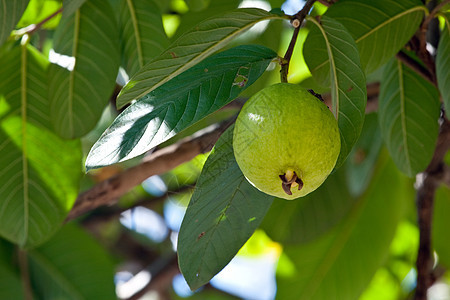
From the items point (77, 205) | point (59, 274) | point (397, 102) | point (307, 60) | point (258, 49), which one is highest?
point (258, 49)

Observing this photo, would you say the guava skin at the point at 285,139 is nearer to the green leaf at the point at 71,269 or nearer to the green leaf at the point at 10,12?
the green leaf at the point at 10,12

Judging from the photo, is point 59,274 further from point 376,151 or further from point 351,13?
point 351,13

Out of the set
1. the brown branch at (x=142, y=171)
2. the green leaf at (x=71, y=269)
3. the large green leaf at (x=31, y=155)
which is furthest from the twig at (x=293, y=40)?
the green leaf at (x=71, y=269)

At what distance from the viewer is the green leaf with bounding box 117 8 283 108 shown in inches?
34.8

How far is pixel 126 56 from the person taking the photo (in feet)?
4.29

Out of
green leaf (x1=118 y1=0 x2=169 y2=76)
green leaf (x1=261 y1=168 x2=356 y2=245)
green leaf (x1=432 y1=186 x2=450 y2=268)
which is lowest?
green leaf (x1=432 y1=186 x2=450 y2=268)

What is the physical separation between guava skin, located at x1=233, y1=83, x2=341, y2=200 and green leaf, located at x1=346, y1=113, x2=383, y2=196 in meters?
1.04

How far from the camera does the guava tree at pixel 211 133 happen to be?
0.90 metres

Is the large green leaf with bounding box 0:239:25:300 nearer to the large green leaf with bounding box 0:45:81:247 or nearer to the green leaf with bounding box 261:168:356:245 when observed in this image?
the large green leaf with bounding box 0:45:81:247

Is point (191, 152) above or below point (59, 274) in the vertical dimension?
above

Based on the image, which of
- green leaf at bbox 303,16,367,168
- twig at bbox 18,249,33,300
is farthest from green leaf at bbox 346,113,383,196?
twig at bbox 18,249,33,300

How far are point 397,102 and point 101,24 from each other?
67 cm

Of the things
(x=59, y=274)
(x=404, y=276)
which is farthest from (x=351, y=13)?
(x=404, y=276)

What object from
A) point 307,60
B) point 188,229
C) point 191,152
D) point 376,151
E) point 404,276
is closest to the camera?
point 188,229
